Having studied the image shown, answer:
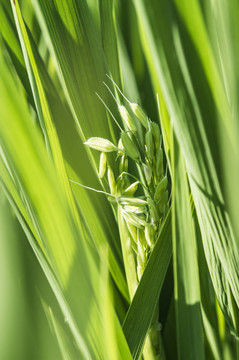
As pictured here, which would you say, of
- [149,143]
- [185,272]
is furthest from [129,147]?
A: [185,272]

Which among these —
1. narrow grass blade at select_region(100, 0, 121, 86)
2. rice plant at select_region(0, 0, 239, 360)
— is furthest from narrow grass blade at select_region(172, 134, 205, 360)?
narrow grass blade at select_region(100, 0, 121, 86)

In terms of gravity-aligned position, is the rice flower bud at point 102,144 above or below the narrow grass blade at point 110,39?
below

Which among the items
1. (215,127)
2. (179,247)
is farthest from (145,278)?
(215,127)

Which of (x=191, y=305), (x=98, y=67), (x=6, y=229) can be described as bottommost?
(x=191, y=305)

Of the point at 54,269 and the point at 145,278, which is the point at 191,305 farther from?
the point at 54,269

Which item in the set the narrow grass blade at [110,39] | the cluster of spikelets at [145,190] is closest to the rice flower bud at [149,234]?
the cluster of spikelets at [145,190]

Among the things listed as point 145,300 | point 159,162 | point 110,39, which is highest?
point 110,39

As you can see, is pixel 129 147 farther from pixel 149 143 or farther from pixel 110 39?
pixel 110 39

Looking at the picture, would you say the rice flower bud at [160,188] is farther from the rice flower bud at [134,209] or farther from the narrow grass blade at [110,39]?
the narrow grass blade at [110,39]
